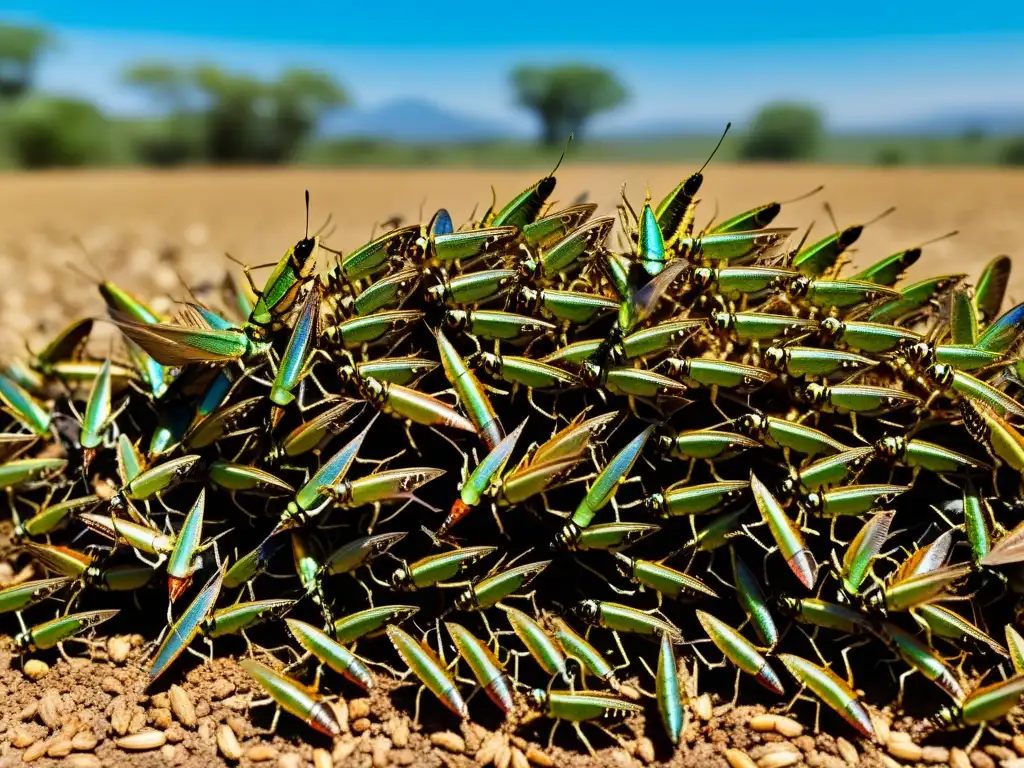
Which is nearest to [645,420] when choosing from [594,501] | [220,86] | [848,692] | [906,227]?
[594,501]

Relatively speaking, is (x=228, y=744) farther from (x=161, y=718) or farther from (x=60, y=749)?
(x=60, y=749)

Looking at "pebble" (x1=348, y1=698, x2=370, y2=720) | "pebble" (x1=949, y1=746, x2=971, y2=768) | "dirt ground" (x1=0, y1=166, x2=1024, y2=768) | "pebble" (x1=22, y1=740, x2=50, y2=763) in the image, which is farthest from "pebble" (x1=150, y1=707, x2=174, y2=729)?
"pebble" (x1=949, y1=746, x2=971, y2=768)

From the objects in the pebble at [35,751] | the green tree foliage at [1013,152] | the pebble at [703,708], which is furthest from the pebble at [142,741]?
the green tree foliage at [1013,152]

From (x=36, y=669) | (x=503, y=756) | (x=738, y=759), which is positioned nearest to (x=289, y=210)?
(x=36, y=669)

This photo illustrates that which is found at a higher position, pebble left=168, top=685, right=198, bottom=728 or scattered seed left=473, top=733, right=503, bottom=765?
pebble left=168, top=685, right=198, bottom=728

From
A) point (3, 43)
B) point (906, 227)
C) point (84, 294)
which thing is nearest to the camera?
point (84, 294)

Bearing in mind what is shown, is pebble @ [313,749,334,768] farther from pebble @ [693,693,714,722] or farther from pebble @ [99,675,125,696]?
pebble @ [693,693,714,722]

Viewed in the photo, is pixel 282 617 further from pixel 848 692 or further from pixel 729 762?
pixel 848 692
